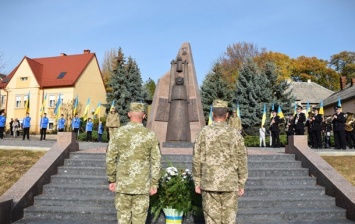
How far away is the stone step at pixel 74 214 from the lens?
589 cm

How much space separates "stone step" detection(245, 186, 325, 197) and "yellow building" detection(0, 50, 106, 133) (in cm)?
3548

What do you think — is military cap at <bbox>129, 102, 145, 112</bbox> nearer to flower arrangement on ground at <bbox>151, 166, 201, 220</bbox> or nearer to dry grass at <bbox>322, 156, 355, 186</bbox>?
flower arrangement on ground at <bbox>151, 166, 201, 220</bbox>

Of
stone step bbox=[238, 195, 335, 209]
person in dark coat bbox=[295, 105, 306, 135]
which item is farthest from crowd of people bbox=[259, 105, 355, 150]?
stone step bbox=[238, 195, 335, 209]

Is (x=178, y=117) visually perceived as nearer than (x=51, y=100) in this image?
Yes

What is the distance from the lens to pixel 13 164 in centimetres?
877

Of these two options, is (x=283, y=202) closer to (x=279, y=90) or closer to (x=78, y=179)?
(x=78, y=179)

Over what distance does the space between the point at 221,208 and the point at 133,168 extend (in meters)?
1.26

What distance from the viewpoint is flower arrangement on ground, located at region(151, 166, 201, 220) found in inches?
209

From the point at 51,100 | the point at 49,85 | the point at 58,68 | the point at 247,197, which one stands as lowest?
the point at 247,197

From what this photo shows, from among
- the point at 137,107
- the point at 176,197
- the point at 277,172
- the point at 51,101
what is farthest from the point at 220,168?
the point at 51,101

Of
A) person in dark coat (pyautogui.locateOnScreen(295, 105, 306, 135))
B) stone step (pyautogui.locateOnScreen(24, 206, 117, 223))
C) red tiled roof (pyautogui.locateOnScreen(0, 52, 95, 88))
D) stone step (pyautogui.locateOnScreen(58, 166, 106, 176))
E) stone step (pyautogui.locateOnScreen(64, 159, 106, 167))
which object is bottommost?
stone step (pyautogui.locateOnScreen(24, 206, 117, 223))

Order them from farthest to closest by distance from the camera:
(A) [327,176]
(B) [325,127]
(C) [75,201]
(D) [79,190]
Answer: (B) [325,127]
(A) [327,176]
(D) [79,190]
(C) [75,201]

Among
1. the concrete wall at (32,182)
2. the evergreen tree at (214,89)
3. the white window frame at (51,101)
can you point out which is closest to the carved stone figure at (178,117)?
the concrete wall at (32,182)

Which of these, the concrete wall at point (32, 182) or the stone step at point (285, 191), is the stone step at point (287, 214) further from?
the concrete wall at point (32, 182)
